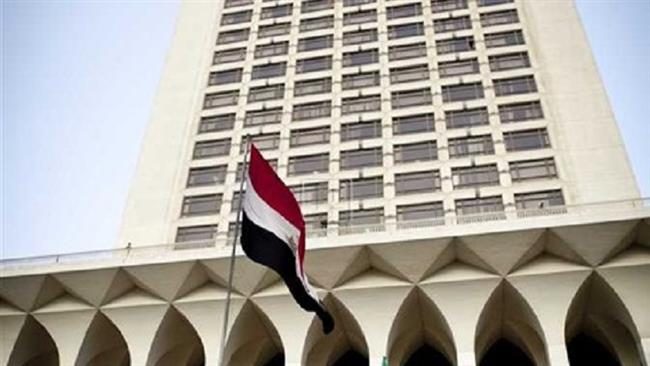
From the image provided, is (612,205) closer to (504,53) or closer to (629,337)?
(629,337)

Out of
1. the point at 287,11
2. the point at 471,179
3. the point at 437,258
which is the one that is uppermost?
the point at 287,11

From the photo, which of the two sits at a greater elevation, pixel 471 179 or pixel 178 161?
pixel 178 161

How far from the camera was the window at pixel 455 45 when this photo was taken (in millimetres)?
43375

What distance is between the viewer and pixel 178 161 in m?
41.9

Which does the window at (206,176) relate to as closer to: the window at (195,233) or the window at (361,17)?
the window at (195,233)

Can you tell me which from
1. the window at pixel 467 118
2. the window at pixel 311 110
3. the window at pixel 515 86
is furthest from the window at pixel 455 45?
the window at pixel 311 110

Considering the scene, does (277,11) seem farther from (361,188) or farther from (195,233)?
(195,233)

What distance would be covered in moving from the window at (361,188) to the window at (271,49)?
1177cm

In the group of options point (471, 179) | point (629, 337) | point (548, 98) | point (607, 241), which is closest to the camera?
point (607, 241)

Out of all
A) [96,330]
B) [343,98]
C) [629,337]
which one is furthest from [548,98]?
[96,330]

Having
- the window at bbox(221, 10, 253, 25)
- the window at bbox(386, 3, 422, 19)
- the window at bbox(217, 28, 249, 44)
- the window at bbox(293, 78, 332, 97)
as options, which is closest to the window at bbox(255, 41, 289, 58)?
the window at bbox(217, 28, 249, 44)

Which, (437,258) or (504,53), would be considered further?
(504,53)

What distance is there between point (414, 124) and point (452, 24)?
830cm

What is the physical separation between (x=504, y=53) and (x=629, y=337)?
1819 centimetres
